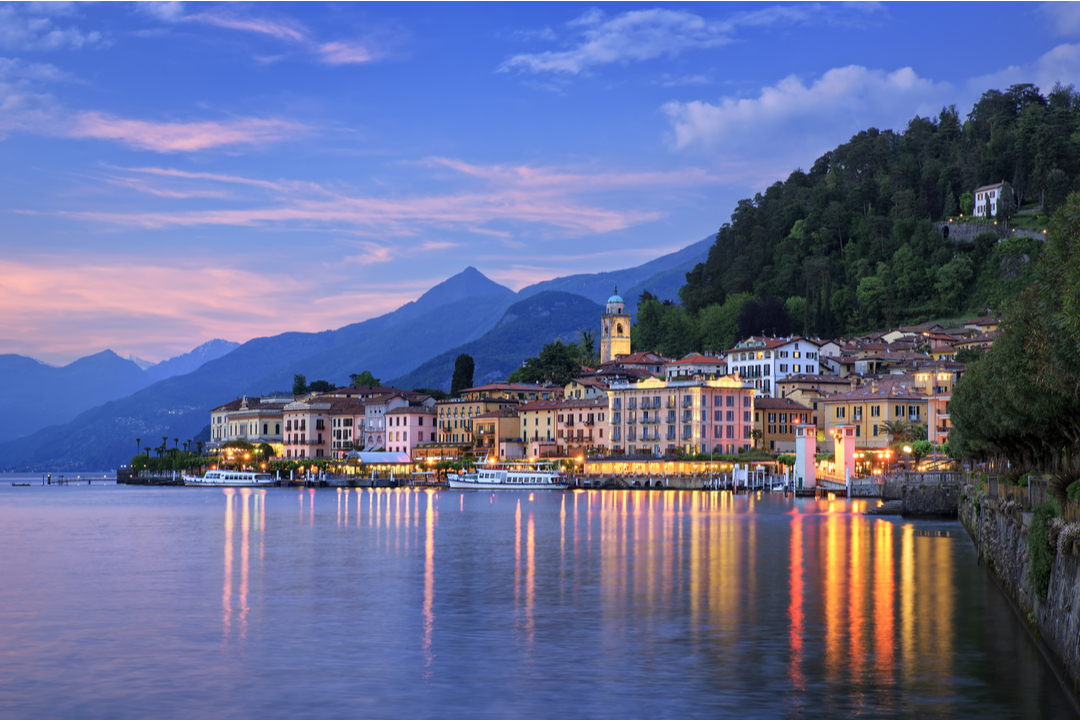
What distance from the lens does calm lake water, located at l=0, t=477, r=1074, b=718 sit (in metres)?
23.3

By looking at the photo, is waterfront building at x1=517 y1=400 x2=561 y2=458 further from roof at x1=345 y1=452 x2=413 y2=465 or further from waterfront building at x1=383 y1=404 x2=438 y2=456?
waterfront building at x1=383 y1=404 x2=438 y2=456

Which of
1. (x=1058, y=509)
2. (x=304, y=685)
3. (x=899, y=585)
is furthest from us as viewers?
(x=899, y=585)

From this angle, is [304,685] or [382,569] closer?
[304,685]

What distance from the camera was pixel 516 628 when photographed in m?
32.1

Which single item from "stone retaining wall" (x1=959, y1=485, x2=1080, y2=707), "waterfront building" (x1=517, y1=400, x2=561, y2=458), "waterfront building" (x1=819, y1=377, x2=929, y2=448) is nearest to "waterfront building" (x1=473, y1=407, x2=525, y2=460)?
"waterfront building" (x1=517, y1=400, x2=561, y2=458)

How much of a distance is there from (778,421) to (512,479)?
31.5m

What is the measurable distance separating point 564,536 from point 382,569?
1843cm

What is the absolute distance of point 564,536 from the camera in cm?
6481

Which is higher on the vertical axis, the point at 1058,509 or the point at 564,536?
the point at 1058,509

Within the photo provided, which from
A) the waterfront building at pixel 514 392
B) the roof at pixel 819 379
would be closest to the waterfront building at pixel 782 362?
the roof at pixel 819 379

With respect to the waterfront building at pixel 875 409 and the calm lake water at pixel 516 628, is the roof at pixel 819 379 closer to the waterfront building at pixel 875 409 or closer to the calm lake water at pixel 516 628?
the waterfront building at pixel 875 409

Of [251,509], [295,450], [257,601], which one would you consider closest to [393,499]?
[251,509]

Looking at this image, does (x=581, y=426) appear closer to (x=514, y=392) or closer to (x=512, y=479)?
(x=512, y=479)

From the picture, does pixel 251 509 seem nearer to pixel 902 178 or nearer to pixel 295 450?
pixel 295 450
